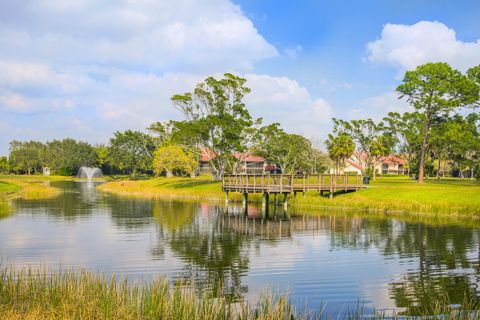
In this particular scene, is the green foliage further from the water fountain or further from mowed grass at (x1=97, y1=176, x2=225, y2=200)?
the water fountain

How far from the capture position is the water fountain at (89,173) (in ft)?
492

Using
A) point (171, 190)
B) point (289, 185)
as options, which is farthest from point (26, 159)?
point (289, 185)

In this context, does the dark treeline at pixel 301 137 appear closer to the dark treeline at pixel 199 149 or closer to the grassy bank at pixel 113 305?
the dark treeline at pixel 199 149

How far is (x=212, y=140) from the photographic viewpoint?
8075cm

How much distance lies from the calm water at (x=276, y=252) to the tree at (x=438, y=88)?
31727mm

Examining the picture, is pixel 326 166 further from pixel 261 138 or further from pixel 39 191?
pixel 39 191

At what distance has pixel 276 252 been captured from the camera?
2673 centimetres

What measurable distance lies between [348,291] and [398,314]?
10.6 ft

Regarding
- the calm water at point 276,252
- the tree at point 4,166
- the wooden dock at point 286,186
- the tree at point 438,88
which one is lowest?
the calm water at point 276,252

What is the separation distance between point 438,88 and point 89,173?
119822 millimetres

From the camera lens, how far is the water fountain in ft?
492

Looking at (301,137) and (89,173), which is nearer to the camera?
(301,137)

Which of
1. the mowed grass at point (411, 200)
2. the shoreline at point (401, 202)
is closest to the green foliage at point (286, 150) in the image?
the shoreline at point (401, 202)

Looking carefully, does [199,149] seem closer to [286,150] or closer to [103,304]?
[286,150]
